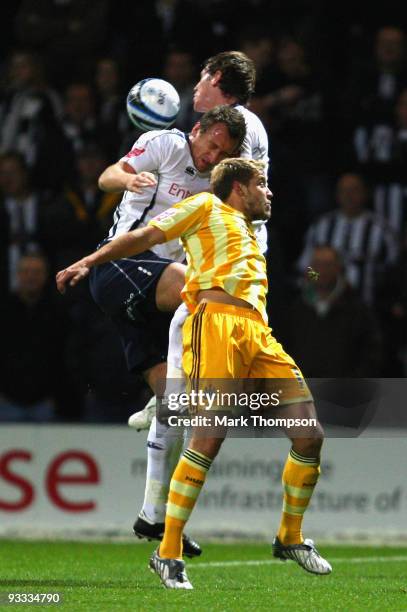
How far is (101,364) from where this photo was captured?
12102mm

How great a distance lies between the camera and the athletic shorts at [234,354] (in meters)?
7.39

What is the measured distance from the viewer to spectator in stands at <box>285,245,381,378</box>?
1176cm

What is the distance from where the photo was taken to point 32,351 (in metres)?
12.5

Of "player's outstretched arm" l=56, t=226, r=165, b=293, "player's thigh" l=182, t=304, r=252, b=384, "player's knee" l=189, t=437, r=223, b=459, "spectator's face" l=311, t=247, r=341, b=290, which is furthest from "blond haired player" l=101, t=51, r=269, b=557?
"spectator's face" l=311, t=247, r=341, b=290

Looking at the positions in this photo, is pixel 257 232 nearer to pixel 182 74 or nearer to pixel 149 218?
pixel 149 218

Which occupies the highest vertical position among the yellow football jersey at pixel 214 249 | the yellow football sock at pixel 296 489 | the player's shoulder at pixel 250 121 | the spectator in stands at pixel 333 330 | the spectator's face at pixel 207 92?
the spectator's face at pixel 207 92

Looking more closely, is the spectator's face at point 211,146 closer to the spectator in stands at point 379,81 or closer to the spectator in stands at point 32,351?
the spectator in stands at point 32,351

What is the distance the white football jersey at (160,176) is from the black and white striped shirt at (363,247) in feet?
13.8

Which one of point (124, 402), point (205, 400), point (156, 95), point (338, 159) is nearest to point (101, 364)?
point (124, 402)

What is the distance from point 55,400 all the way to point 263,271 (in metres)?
5.20

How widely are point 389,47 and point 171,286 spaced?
19.2 feet

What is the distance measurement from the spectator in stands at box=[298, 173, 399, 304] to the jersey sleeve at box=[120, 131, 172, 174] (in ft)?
14.2

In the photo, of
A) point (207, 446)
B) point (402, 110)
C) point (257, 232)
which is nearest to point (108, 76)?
point (402, 110)

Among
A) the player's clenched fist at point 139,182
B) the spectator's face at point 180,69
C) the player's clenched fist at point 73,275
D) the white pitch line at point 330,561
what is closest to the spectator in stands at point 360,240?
the spectator's face at point 180,69
